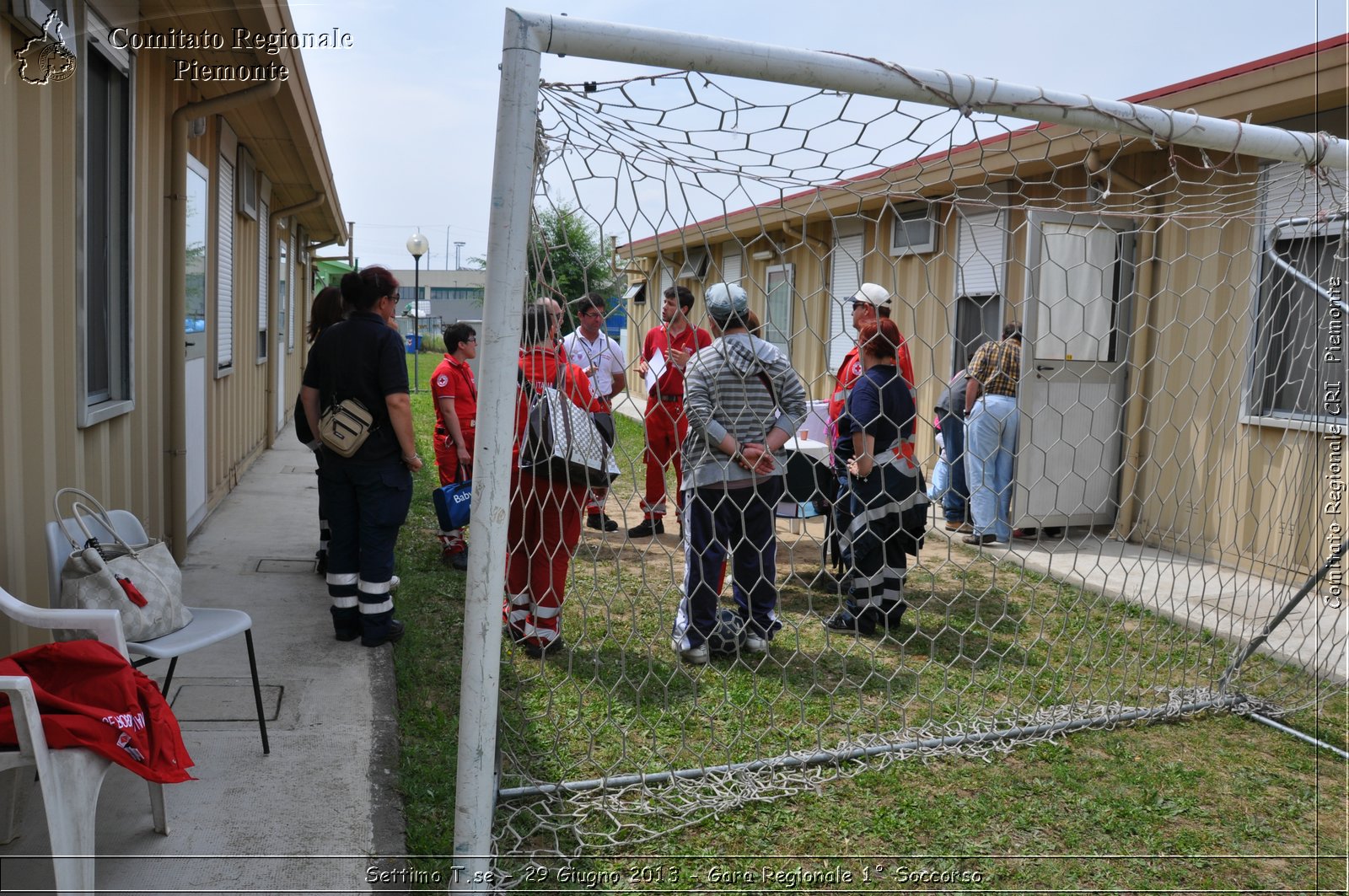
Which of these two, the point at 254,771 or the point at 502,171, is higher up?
the point at 502,171

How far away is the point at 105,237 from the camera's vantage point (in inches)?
160

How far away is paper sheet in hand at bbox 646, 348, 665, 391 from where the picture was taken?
6133 mm

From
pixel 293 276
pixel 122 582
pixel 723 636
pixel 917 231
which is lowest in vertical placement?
pixel 723 636

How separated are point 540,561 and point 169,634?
1612mm

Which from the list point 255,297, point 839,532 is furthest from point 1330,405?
point 255,297

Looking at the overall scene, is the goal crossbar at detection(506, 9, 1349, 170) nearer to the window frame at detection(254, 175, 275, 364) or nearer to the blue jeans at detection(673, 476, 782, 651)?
the blue jeans at detection(673, 476, 782, 651)

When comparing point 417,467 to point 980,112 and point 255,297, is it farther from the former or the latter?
point 255,297

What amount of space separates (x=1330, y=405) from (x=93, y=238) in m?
5.34

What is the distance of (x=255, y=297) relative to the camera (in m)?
8.98

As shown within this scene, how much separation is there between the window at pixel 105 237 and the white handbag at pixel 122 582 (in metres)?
0.97

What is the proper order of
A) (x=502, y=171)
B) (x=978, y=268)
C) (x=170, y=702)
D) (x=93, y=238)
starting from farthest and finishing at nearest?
(x=978, y=268) → (x=93, y=238) → (x=170, y=702) → (x=502, y=171)

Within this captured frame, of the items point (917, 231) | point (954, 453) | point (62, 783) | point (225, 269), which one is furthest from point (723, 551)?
point (917, 231)

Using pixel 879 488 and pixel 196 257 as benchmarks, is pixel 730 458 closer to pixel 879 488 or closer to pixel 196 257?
pixel 879 488

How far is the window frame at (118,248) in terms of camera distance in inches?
137
